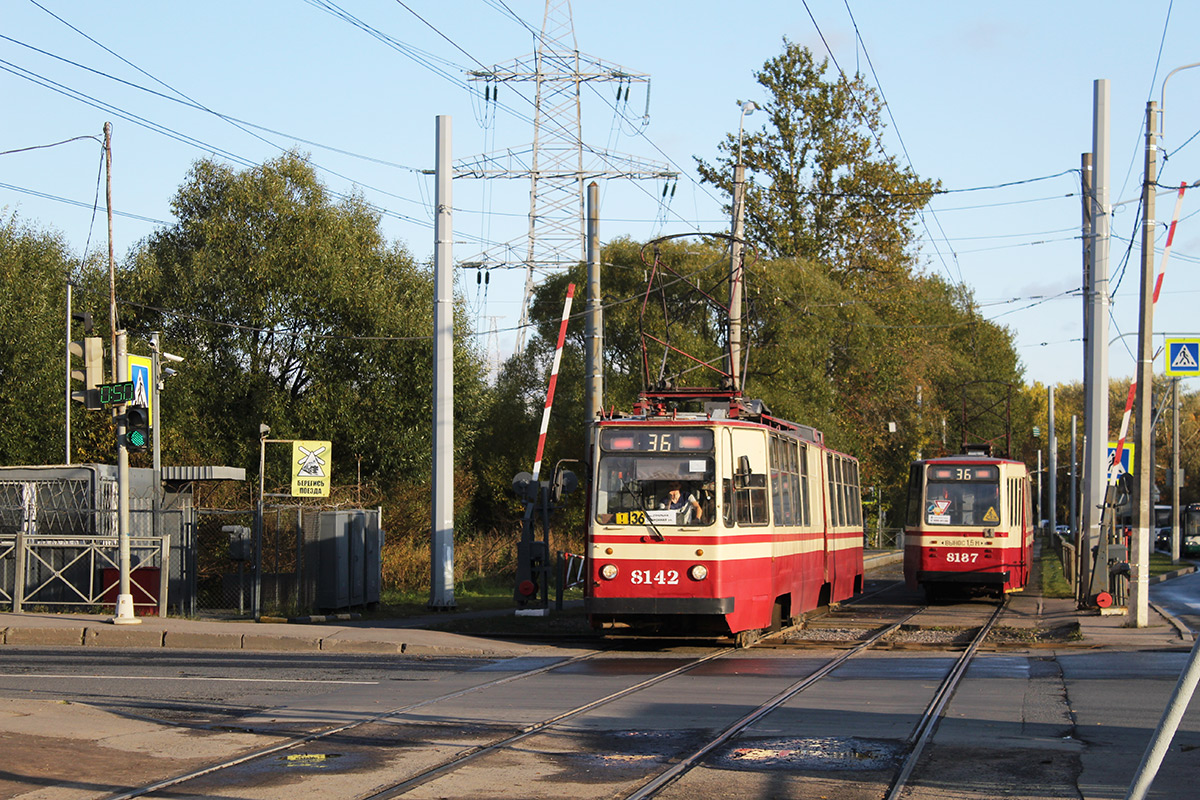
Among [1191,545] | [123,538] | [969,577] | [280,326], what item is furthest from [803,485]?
[1191,545]

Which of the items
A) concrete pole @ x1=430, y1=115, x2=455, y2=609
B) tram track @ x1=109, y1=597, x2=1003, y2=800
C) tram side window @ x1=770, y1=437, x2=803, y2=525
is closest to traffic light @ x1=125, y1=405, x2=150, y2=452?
concrete pole @ x1=430, y1=115, x2=455, y2=609

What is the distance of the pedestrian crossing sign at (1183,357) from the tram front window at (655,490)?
963cm

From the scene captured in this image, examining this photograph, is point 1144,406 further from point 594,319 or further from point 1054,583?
point 1054,583

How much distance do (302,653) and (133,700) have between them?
4.94 m

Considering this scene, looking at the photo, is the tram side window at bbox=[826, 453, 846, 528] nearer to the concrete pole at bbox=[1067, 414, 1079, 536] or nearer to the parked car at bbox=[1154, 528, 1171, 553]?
the concrete pole at bbox=[1067, 414, 1079, 536]

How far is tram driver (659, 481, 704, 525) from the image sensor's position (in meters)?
16.4

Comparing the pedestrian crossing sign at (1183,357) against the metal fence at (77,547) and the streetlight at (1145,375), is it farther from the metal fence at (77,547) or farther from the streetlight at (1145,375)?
the metal fence at (77,547)

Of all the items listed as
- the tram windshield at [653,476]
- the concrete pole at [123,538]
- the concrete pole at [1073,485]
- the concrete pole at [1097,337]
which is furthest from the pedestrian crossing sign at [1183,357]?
the concrete pole at [1073,485]

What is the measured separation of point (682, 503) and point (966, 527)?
1237 cm

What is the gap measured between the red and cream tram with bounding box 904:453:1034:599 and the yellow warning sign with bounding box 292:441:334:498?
12.2 meters

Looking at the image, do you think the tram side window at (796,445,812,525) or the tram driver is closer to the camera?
the tram driver

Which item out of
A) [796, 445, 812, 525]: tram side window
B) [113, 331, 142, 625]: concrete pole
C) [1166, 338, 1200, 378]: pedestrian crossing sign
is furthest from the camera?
[1166, 338, 1200, 378]: pedestrian crossing sign

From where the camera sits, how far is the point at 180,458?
1491 inches

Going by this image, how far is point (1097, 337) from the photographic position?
76.3 feet
